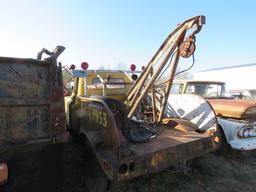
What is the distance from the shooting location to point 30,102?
2.45m

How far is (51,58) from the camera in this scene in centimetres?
259

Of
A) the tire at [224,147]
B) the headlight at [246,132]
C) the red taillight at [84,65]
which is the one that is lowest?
the tire at [224,147]

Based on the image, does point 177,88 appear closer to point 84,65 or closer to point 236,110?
point 236,110

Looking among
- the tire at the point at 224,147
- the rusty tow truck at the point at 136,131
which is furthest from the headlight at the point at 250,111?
the rusty tow truck at the point at 136,131

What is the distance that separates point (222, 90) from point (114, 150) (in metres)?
4.80

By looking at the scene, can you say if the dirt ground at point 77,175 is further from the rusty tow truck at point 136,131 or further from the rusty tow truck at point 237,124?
the rusty tow truck at point 237,124

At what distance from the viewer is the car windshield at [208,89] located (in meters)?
5.69

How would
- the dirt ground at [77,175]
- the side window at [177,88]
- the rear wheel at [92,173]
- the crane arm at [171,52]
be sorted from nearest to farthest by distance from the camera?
the dirt ground at [77,175], the rear wheel at [92,173], the crane arm at [171,52], the side window at [177,88]

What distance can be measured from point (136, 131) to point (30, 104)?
161 cm

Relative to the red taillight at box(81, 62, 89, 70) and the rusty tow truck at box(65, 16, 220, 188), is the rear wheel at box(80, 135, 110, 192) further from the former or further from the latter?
the red taillight at box(81, 62, 89, 70)

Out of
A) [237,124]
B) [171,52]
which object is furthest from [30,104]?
[237,124]

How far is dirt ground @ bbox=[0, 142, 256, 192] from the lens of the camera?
2.62 meters

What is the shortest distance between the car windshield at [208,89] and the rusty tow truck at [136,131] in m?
1.97

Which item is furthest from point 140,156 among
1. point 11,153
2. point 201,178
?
point 201,178
